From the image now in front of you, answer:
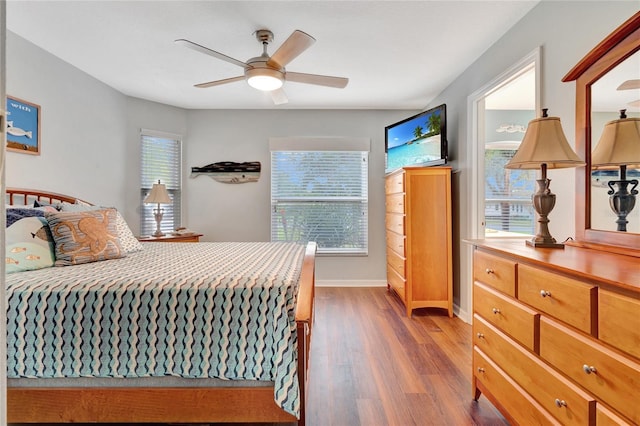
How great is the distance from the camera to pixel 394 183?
3748mm

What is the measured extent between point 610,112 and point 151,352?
236cm

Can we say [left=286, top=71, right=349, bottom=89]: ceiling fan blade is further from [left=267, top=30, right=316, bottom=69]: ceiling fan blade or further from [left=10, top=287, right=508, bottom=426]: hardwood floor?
[left=10, top=287, right=508, bottom=426]: hardwood floor

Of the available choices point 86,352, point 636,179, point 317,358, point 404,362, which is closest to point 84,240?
point 86,352

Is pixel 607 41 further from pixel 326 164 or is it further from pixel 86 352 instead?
pixel 326 164

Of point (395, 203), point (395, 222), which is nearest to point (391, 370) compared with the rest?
point (395, 222)

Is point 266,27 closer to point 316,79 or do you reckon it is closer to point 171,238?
point 316,79

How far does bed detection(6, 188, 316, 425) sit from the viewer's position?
1.39m

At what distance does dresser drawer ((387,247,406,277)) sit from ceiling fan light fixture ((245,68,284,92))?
2.16 metres

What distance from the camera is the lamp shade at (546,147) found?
1.47 metres

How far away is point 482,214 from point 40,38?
4087mm

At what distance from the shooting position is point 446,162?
340 centimetres

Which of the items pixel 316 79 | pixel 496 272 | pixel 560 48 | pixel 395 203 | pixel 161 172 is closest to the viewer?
pixel 496 272

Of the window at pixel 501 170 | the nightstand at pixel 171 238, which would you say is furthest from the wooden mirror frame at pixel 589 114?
the nightstand at pixel 171 238

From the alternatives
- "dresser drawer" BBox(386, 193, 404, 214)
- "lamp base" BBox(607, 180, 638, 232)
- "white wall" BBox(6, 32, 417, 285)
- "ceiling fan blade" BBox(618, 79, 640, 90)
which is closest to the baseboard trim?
Result: "white wall" BBox(6, 32, 417, 285)
